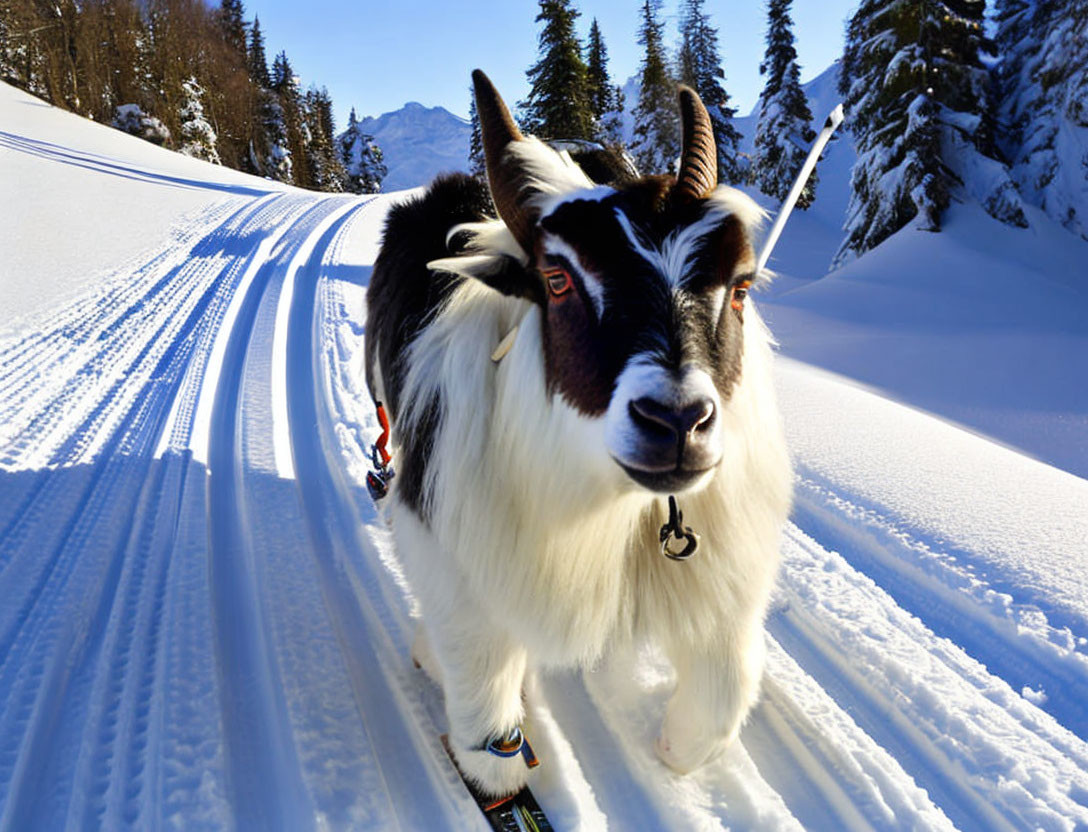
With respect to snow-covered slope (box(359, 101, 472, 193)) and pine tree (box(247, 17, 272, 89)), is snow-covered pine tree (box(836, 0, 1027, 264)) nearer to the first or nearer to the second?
pine tree (box(247, 17, 272, 89))

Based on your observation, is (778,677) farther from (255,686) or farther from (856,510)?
(255,686)

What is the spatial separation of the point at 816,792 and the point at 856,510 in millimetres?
2119

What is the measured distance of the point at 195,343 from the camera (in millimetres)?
7160

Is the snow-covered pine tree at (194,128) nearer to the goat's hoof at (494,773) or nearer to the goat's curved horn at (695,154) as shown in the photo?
the goat's curved horn at (695,154)

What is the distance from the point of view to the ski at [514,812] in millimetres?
2062

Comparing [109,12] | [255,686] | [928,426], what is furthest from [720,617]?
[109,12]

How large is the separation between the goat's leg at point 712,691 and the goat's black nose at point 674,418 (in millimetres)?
993

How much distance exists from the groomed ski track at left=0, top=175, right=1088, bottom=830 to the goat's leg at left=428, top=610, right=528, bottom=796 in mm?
169

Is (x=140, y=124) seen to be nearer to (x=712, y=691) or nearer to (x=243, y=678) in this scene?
(x=243, y=678)

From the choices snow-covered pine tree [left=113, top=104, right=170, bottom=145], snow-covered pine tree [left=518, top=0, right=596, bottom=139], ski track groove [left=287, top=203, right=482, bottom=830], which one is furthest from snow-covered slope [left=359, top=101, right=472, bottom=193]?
ski track groove [left=287, top=203, right=482, bottom=830]

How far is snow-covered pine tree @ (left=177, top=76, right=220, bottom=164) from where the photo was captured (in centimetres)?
3897

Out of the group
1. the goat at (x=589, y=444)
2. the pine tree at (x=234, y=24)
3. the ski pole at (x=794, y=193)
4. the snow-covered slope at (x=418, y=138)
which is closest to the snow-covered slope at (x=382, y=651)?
the goat at (x=589, y=444)

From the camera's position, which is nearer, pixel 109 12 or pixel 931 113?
pixel 931 113

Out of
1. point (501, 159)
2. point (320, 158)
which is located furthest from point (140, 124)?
point (501, 159)
